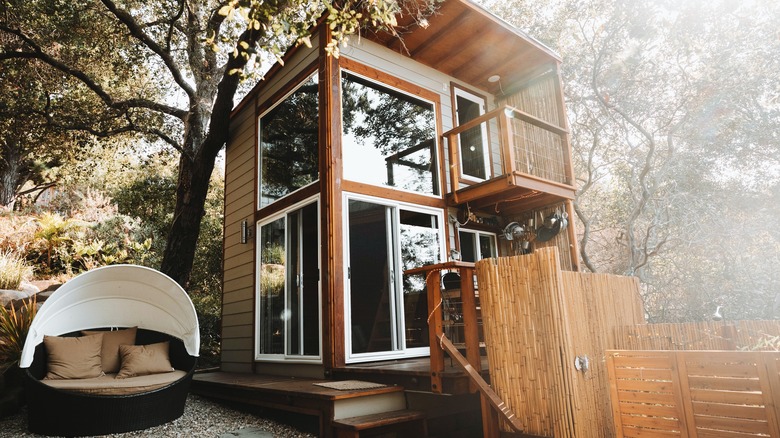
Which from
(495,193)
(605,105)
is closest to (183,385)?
(495,193)

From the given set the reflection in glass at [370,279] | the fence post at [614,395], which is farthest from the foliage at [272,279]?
the fence post at [614,395]

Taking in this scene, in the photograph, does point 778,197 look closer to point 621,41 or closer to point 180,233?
point 621,41

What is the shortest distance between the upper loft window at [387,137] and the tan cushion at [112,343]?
125 inches

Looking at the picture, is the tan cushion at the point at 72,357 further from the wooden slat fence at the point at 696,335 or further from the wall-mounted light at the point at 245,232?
the wooden slat fence at the point at 696,335

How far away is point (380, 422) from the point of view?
381 cm

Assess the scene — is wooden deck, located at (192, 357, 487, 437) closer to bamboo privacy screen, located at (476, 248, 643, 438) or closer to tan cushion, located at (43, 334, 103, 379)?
bamboo privacy screen, located at (476, 248, 643, 438)

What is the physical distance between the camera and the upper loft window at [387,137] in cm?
608

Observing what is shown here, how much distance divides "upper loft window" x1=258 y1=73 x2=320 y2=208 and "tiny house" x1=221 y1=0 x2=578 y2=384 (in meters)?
0.03

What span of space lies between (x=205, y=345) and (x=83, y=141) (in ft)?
17.7

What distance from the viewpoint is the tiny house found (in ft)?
18.5

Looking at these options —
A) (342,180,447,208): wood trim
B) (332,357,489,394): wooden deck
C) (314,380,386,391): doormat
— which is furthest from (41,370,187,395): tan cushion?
(342,180,447,208): wood trim

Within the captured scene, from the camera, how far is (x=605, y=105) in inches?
442

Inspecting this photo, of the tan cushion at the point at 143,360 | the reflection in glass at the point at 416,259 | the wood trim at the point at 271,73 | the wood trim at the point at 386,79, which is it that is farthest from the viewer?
the wood trim at the point at 271,73

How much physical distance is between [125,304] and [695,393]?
19.5 ft
